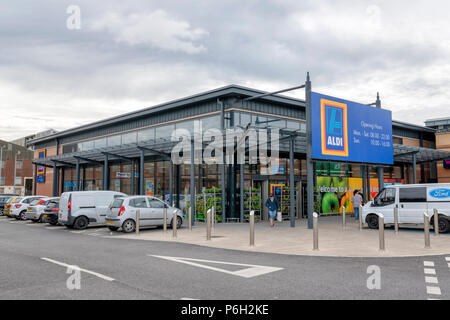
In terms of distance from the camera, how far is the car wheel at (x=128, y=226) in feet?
50.6

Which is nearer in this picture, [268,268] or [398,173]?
[268,268]

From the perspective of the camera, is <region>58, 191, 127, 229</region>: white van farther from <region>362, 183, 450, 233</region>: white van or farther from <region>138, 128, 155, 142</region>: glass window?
<region>362, 183, 450, 233</region>: white van

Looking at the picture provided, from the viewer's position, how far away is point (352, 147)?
18.3 metres

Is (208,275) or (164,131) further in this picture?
(164,131)

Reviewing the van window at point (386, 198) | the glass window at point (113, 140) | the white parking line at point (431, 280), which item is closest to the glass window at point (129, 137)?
the glass window at point (113, 140)

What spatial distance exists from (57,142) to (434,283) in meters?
37.6

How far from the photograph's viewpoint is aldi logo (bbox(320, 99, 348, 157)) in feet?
55.3

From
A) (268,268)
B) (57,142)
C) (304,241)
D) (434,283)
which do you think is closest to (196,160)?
(304,241)

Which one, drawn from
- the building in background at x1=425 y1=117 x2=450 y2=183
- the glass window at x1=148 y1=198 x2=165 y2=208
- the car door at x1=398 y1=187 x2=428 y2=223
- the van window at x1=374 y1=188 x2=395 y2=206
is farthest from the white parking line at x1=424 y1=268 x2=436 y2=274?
the building in background at x1=425 y1=117 x2=450 y2=183

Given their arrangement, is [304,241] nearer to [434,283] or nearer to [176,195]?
[434,283]

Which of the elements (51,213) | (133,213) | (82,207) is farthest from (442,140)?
(51,213)

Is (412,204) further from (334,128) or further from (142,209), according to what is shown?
(142,209)

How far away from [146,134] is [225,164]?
27.6 ft

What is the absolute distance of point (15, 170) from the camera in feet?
260
